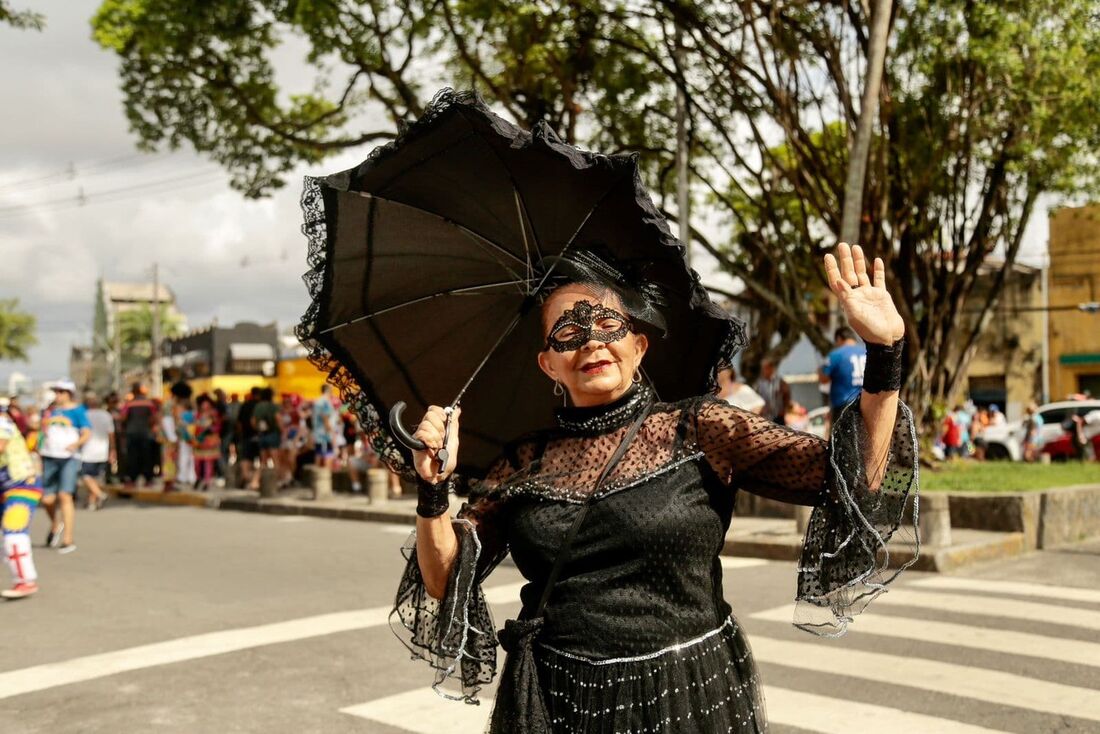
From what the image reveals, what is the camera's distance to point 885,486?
8.02 ft

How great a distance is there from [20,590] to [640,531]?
816 cm

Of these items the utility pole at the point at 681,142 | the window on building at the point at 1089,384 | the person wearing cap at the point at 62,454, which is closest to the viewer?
the person wearing cap at the point at 62,454

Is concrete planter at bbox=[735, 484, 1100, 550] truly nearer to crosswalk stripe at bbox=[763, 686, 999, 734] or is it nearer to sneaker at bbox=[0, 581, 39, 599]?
crosswalk stripe at bbox=[763, 686, 999, 734]

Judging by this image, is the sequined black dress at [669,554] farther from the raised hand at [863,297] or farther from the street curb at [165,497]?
the street curb at [165,497]

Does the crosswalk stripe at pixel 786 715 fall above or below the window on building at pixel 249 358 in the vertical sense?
below

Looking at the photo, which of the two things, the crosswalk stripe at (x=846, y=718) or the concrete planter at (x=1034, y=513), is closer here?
the crosswalk stripe at (x=846, y=718)

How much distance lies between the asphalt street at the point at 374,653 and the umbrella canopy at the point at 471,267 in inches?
108

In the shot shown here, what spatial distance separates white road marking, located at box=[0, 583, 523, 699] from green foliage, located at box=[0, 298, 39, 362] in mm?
87827

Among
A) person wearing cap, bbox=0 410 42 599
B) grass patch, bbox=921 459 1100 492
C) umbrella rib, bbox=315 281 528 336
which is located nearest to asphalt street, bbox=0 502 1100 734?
person wearing cap, bbox=0 410 42 599

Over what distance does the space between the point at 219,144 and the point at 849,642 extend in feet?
50.8

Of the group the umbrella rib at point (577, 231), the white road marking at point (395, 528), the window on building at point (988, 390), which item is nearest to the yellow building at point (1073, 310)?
the window on building at point (988, 390)

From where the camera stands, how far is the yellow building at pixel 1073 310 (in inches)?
1554

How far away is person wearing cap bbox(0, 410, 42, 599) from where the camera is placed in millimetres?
9195

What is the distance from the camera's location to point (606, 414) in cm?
274
